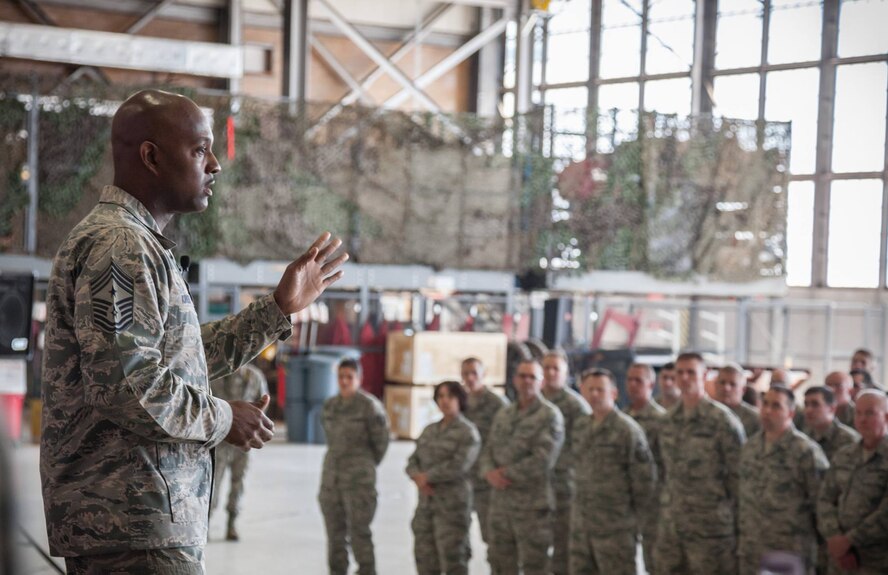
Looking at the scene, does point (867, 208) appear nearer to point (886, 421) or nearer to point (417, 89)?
point (417, 89)

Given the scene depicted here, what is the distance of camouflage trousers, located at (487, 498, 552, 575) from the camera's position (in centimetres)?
788

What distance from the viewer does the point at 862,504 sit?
671 centimetres

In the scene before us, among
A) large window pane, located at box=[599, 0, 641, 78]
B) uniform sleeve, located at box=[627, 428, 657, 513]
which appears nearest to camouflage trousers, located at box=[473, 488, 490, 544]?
uniform sleeve, located at box=[627, 428, 657, 513]

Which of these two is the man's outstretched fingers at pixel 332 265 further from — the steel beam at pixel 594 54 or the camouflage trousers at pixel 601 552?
the steel beam at pixel 594 54

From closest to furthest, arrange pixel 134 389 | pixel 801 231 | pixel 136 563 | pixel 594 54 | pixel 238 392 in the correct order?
pixel 134 389 → pixel 136 563 → pixel 238 392 → pixel 801 231 → pixel 594 54

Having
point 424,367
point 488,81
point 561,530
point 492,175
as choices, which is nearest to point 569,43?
point 488,81

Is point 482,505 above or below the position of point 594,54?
below

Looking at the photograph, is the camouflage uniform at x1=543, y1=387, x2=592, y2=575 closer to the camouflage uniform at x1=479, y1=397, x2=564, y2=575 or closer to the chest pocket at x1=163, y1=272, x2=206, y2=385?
the camouflage uniform at x1=479, y1=397, x2=564, y2=575

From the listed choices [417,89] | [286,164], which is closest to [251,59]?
[417,89]

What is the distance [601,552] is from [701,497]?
2.46 ft

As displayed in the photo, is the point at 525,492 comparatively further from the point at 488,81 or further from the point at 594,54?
the point at 488,81

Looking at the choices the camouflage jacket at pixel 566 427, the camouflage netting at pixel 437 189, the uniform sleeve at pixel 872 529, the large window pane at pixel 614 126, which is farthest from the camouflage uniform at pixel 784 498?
the large window pane at pixel 614 126

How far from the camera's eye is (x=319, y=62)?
25.3m

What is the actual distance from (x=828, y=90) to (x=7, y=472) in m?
22.6
